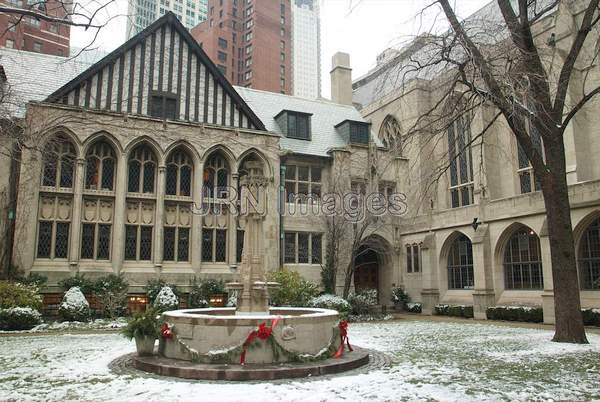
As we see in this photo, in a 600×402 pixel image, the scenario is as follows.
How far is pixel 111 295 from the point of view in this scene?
22219mm

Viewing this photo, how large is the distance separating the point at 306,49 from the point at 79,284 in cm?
17878

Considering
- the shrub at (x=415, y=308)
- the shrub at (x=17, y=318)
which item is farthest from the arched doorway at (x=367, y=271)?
the shrub at (x=17, y=318)

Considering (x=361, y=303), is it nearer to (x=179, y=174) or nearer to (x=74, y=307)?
(x=179, y=174)

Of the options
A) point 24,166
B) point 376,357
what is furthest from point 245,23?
point 376,357

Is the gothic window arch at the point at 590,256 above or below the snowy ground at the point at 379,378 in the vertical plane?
above

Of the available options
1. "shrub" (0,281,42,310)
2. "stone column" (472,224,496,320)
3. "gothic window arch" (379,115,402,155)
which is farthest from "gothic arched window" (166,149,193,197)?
A: "gothic window arch" (379,115,402,155)

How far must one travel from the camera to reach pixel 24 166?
74.2 ft

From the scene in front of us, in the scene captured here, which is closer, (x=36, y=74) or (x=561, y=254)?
(x=561, y=254)

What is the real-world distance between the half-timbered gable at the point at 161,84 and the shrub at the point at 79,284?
26.4ft

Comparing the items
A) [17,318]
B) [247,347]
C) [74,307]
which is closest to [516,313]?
[247,347]

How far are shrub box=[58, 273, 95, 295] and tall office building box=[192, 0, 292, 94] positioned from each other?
74.1 m

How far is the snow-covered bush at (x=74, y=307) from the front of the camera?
20.7m

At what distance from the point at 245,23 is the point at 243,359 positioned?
9426 centimetres

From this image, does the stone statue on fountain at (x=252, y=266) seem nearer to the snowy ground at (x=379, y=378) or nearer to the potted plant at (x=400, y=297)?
the snowy ground at (x=379, y=378)
